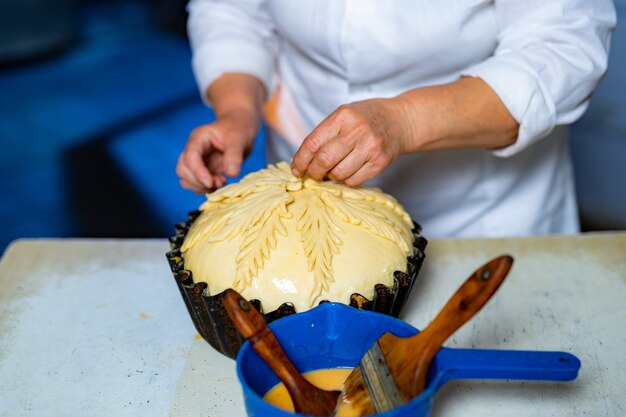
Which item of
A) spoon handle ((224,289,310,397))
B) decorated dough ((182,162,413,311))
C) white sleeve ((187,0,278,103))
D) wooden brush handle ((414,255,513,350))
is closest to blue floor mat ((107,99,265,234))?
white sleeve ((187,0,278,103))

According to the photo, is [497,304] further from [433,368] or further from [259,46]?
[259,46]

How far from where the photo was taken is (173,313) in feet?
4.73

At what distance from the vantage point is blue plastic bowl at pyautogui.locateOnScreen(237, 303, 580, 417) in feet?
3.10

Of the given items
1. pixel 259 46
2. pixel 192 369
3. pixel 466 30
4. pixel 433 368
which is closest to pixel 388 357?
pixel 433 368

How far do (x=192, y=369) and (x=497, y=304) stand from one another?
2.02 feet

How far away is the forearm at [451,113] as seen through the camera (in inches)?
52.3

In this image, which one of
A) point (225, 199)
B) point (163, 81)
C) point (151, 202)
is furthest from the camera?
point (163, 81)

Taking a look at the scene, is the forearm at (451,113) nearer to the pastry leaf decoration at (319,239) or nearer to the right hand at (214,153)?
the pastry leaf decoration at (319,239)

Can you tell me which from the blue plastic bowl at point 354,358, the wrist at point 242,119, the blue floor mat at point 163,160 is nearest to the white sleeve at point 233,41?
the wrist at point 242,119

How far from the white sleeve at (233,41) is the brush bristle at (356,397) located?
965 mm

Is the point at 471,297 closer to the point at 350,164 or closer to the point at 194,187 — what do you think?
the point at 350,164

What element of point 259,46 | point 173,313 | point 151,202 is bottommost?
point 151,202

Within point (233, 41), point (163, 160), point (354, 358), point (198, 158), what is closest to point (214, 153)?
point (198, 158)

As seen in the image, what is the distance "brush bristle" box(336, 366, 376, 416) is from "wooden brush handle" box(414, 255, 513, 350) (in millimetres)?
128
